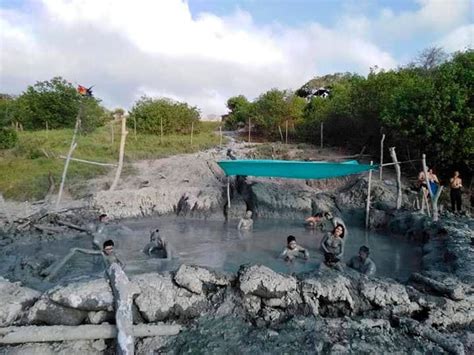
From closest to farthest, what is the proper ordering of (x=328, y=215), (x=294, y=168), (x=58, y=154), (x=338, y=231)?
(x=338, y=231) < (x=294, y=168) < (x=328, y=215) < (x=58, y=154)

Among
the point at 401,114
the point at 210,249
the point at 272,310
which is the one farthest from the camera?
the point at 401,114

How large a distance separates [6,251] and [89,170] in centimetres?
688

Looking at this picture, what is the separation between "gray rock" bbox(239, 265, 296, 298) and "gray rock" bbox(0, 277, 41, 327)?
7.84 ft

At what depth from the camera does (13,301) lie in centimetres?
427

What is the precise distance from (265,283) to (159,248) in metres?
3.85

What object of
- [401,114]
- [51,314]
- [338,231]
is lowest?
[51,314]

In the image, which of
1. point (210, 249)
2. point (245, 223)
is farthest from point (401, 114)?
point (210, 249)

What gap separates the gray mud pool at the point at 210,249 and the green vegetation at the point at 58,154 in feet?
12.9

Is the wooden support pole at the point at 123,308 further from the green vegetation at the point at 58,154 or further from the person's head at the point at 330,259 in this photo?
the green vegetation at the point at 58,154

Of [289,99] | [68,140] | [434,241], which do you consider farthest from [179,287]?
[289,99]

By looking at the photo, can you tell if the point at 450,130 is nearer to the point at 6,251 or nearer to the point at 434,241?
the point at 434,241

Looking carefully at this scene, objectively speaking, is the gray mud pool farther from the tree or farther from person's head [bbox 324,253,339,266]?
the tree

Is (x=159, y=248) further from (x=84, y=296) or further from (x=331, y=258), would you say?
(x=84, y=296)

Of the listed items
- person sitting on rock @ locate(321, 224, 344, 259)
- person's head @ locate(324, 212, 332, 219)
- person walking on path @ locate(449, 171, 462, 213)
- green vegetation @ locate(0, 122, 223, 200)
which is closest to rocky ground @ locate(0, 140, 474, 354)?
person sitting on rock @ locate(321, 224, 344, 259)
